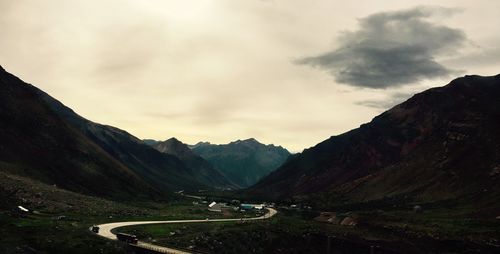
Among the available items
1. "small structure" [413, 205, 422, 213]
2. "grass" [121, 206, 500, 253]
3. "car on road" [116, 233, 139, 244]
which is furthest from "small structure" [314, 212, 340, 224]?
"car on road" [116, 233, 139, 244]

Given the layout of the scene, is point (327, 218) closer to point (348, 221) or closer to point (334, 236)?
point (348, 221)

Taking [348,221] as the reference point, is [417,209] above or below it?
above

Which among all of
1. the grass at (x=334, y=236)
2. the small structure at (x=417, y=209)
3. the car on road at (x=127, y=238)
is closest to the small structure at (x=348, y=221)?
the grass at (x=334, y=236)

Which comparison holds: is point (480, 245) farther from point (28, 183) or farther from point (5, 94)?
point (5, 94)

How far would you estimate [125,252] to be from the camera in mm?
83562

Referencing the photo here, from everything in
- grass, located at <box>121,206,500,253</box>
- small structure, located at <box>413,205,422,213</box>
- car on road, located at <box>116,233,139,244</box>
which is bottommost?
grass, located at <box>121,206,500,253</box>

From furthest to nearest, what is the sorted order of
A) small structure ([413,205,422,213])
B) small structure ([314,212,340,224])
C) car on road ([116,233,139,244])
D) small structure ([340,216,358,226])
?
1. small structure ([413,205,422,213])
2. small structure ([314,212,340,224])
3. small structure ([340,216,358,226])
4. car on road ([116,233,139,244])

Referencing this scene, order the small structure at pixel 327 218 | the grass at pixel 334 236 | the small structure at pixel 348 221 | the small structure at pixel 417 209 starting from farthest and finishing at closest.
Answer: the small structure at pixel 417 209, the small structure at pixel 327 218, the small structure at pixel 348 221, the grass at pixel 334 236

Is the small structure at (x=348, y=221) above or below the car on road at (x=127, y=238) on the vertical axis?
below

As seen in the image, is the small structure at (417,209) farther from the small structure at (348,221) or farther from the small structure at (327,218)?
the small structure at (327,218)

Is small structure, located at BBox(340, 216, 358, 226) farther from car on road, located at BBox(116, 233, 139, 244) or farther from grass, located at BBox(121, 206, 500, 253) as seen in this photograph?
car on road, located at BBox(116, 233, 139, 244)

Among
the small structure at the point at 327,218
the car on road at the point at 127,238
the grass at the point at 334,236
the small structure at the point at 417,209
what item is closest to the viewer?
the car on road at the point at 127,238

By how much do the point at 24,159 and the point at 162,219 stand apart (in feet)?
222

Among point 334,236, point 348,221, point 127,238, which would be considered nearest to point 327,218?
point 348,221
